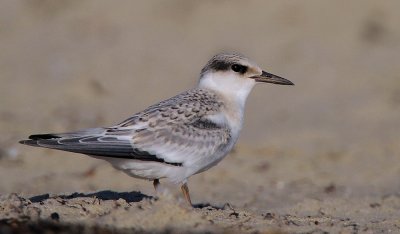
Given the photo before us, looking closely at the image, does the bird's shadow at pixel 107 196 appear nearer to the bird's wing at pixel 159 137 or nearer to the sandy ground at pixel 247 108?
the sandy ground at pixel 247 108

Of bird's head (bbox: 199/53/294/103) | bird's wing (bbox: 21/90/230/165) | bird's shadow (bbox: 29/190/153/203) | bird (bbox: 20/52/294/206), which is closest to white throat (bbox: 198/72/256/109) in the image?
bird's head (bbox: 199/53/294/103)

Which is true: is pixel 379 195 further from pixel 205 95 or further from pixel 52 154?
pixel 52 154

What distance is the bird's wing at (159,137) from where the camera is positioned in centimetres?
721

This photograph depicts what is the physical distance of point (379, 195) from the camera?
32.5 feet

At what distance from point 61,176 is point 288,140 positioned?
355 centimetres

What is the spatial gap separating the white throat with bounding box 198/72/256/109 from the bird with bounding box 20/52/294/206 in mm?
155

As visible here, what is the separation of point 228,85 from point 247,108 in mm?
6356

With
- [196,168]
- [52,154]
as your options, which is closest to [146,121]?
[196,168]

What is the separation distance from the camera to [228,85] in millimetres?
8164

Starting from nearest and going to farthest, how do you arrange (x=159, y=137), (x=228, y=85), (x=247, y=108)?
(x=159, y=137) → (x=228, y=85) → (x=247, y=108)

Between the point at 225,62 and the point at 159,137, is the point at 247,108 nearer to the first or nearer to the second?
the point at 225,62

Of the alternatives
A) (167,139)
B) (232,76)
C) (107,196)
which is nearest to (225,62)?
(232,76)

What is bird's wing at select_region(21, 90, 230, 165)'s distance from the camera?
7.21m

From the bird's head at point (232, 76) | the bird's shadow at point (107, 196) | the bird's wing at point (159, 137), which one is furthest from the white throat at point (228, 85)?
the bird's shadow at point (107, 196)
